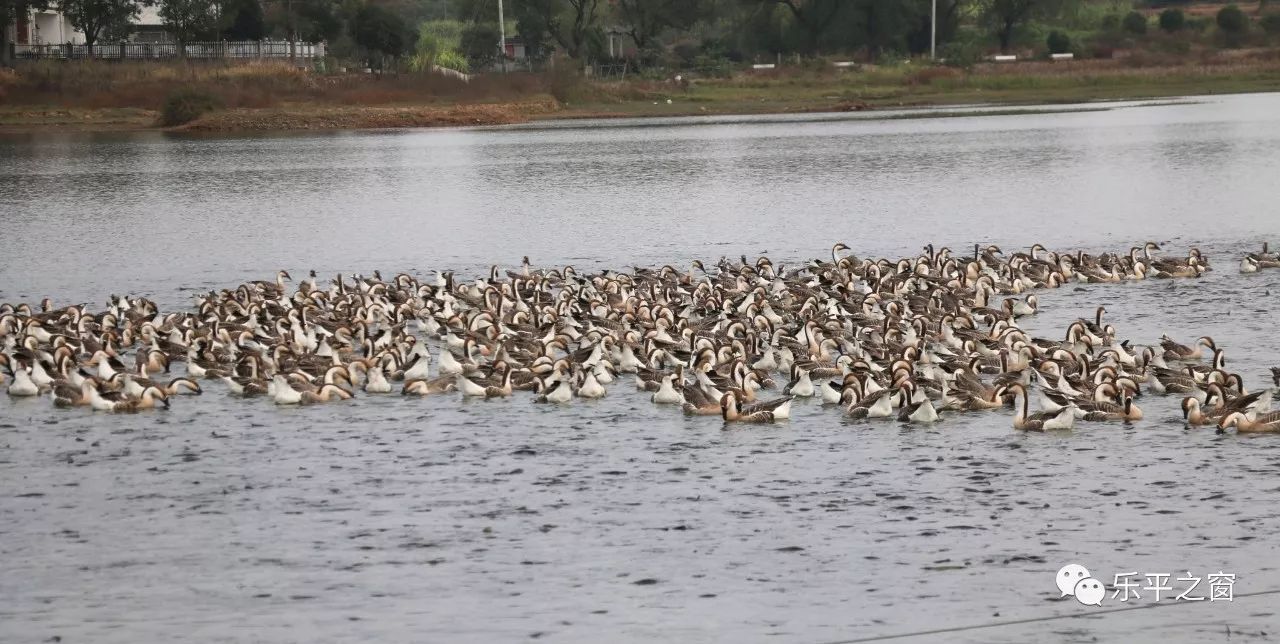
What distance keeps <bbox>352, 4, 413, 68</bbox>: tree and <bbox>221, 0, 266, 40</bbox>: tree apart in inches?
268

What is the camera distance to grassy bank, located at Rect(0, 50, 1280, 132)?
89.6 meters

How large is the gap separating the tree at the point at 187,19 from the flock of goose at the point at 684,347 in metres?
76.0

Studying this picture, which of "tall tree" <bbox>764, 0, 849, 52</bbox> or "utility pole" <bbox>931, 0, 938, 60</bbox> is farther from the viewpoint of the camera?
"tall tree" <bbox>764, 0, 849, 52</bbox>

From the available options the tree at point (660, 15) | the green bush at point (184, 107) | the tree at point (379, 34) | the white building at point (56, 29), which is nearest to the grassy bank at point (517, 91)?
the green bush at point (184, 107)

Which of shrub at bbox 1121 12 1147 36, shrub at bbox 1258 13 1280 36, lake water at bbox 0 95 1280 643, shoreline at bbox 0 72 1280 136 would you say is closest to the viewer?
lake water at bbox 0 95 1280 643

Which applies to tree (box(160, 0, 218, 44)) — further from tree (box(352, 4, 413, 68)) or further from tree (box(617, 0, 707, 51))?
tree (box(617, 0, 707, 51))

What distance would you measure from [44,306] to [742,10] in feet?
344

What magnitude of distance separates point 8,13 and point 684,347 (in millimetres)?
83225

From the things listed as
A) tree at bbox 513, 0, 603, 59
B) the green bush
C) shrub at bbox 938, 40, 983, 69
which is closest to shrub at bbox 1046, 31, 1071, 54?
shrub at bbox 938, 40, 983, 69

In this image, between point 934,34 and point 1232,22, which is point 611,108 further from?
point 1232,22

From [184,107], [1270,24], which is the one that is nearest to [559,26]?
[184,107]

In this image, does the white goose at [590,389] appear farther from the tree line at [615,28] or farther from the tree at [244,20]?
the tree at [244,20]

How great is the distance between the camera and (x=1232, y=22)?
368ft

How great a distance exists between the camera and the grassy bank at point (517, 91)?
8962 cm
